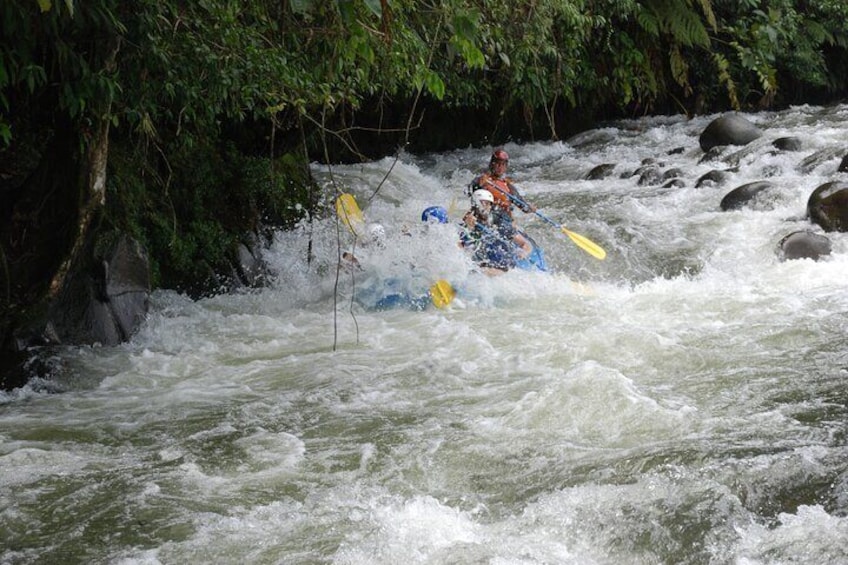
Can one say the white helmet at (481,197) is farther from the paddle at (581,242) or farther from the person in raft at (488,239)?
the paddle at (581,242)

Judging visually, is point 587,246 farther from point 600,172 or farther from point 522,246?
point 600,172

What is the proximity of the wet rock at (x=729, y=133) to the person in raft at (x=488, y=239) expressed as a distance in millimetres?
4437

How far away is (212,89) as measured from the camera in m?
5.89

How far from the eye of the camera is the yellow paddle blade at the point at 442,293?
22.7 ft

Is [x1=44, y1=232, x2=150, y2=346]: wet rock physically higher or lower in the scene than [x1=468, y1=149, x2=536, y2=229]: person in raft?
lower

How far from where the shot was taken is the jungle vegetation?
5.00 metres

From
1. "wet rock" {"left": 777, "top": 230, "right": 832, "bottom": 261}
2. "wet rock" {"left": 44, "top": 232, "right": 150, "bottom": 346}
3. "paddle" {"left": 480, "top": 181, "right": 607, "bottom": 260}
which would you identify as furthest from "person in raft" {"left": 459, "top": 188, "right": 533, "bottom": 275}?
"wet rock" {"left": 44, "top": 232, "right": 150, "bottom": 346}

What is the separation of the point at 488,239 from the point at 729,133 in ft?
15.5

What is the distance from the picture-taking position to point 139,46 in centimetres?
542

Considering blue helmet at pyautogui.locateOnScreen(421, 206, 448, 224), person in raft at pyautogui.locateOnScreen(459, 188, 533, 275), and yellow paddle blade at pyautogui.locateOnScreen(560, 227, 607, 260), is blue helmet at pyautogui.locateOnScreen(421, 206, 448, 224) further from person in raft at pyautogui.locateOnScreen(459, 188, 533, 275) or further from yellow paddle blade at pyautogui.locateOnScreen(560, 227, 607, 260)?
yellow paddle blade at pyautogui.locateOnScreen(560, 227, 607, 260)

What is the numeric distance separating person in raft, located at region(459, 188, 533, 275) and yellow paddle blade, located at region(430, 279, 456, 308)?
553 mm

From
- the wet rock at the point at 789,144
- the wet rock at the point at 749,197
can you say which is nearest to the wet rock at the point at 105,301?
the wet rock at the point at 749,197

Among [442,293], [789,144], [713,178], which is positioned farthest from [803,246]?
[789,144]

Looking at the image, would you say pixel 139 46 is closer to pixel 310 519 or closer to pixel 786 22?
pixel 310 519
